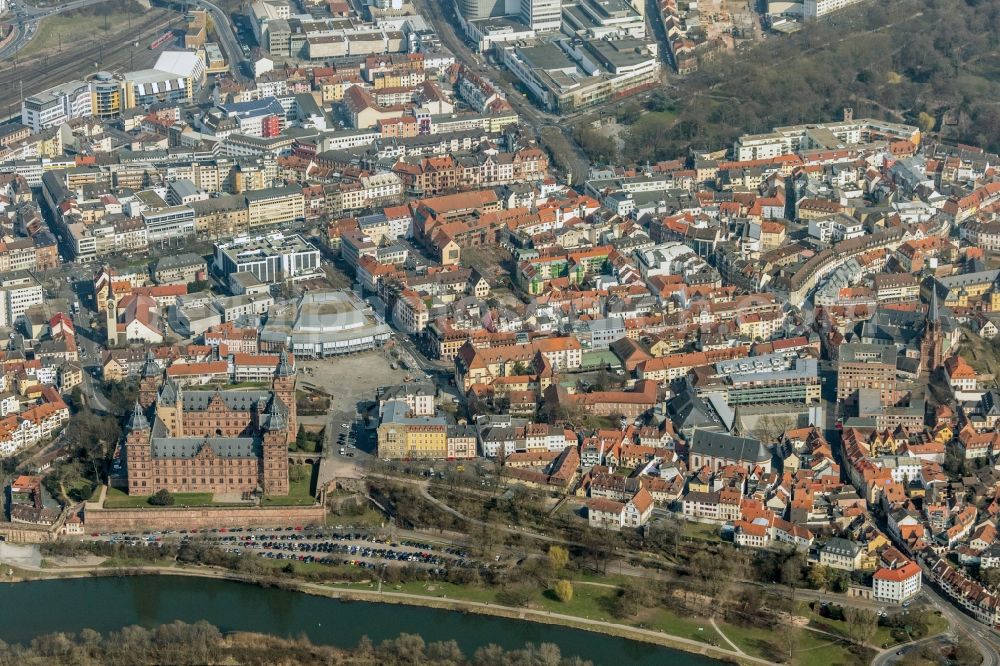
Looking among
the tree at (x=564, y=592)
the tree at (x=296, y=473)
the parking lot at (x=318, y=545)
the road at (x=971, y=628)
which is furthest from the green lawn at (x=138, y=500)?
the road at (x=971, y=628)

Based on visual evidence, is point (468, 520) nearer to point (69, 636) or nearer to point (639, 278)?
point (69, 636)

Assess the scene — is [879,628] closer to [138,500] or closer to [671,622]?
[671,622]

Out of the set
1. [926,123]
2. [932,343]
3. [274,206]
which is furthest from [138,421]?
[926,123]

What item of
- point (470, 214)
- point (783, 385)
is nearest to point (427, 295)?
point (470, 214)

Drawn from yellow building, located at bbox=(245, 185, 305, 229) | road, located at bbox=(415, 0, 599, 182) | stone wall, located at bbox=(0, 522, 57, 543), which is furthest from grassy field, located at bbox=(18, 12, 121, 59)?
stone wall, located at bbox=(0, 522, 57, 543)

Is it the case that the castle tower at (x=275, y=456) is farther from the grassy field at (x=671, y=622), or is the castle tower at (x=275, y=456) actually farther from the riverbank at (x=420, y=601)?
the grassy field at (x=671, y=622)

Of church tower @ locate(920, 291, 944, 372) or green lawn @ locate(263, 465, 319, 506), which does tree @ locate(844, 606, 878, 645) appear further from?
green lawn @ locate(263, 465, 319, 506)
